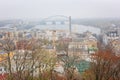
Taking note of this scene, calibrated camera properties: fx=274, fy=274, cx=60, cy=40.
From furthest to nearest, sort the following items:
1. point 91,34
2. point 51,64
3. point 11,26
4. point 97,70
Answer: point 91,34 → point 11,26 → point 51,64 → point 97,70

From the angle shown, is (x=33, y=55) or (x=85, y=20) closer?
(x=33, y=55)

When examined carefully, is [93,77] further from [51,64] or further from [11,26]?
[11,26]

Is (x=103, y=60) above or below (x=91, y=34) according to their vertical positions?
above

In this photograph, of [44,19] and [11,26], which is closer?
[11,26]

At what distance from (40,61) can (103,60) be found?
4.04 ft

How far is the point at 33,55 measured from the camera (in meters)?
4.88

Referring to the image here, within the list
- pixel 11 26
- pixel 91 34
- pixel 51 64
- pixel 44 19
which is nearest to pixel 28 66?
pixel 51 64

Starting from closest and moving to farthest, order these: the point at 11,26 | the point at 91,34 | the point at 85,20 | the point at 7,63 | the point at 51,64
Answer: the point at 7,63 → the point at 51,64 → the point at 11,26 → the point at 91,34 → the point at 85,20

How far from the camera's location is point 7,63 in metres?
4.81

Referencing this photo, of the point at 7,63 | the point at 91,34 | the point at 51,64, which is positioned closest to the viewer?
the point at 7,63

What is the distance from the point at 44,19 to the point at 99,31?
10.4ft

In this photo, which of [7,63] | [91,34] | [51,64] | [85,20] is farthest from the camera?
[85,20]

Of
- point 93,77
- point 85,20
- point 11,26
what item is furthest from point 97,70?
point 85,20

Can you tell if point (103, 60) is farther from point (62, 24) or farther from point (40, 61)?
point (62, 24)
